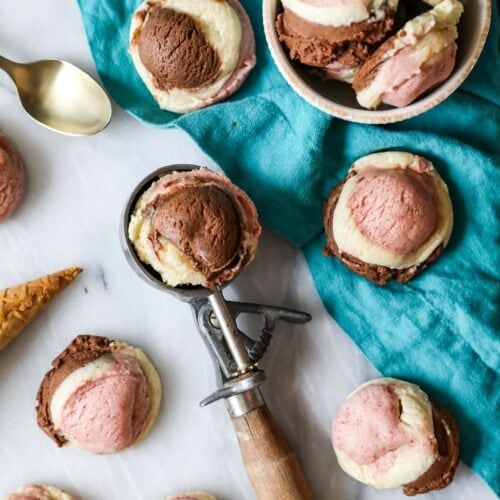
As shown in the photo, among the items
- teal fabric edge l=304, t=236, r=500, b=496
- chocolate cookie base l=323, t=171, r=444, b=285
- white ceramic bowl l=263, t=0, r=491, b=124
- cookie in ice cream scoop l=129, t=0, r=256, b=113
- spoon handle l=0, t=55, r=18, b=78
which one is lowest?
teal fabric edge l=304, t=236, r=500, b=496

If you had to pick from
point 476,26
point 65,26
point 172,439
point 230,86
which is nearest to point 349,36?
point 476,26

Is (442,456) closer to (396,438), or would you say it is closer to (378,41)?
(396,438)

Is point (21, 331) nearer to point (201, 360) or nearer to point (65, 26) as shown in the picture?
point (201, 360)

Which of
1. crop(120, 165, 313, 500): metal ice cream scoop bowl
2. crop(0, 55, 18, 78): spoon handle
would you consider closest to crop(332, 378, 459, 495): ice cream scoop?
crop(120, 165, 313, 500): metal ice cream scoop bowl

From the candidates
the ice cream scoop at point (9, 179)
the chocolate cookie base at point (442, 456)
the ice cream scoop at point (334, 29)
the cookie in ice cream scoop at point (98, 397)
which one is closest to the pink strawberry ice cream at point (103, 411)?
the cookie in ice cream scoop at point (98, 397)

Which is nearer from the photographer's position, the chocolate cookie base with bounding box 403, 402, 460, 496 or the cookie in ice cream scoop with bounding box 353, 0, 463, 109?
the cookie in ice cream scoop with bounding box 353, 0, 463, 109

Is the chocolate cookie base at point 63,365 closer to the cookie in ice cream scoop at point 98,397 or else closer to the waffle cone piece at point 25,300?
the cookie in ice cream scoop at point 98,397

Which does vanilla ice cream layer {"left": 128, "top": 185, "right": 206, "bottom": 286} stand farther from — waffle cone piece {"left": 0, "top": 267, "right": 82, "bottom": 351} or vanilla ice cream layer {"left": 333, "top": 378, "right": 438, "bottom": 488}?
vanilla ice cream layer {"left": 333, "top": 378, "right": 438, "bottom": 488}
